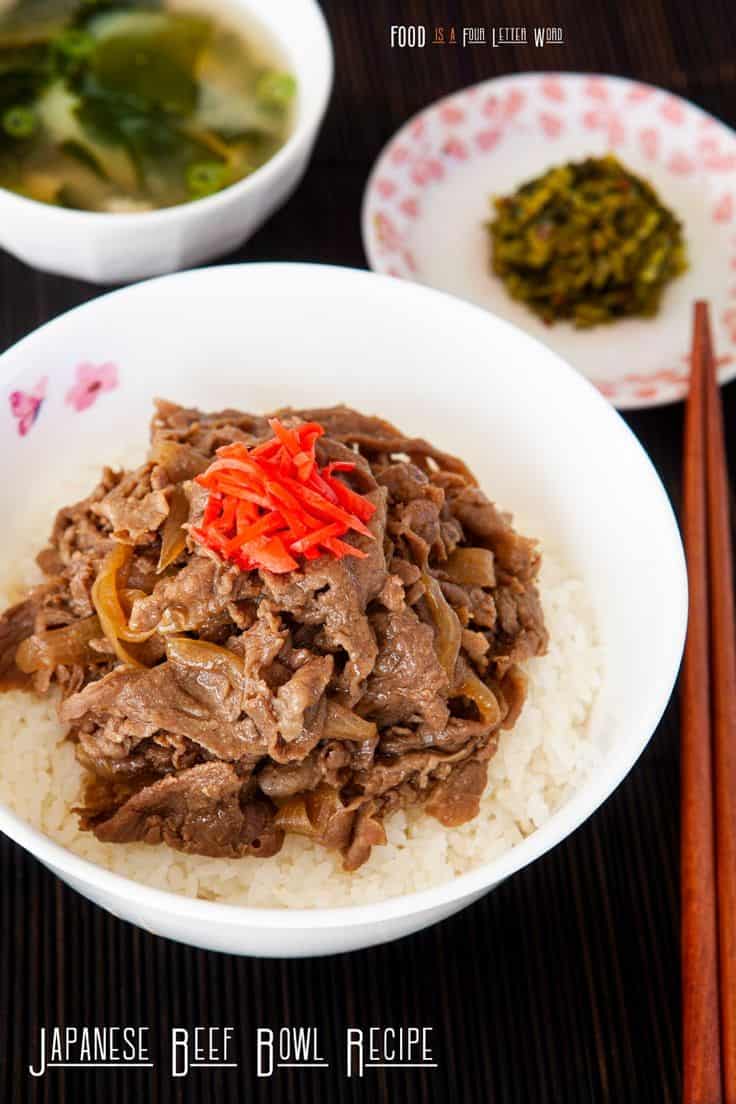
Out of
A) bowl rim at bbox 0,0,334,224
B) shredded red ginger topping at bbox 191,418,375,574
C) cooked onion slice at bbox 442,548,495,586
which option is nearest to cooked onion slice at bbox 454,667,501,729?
cooked onion slice at bbox 442,548,495,586

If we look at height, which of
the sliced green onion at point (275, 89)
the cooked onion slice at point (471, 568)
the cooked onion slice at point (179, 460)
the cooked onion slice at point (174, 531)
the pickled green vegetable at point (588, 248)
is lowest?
the cooked onion slice at point (471, 568)

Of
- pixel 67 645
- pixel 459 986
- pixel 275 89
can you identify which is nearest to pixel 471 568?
pixel 67 645

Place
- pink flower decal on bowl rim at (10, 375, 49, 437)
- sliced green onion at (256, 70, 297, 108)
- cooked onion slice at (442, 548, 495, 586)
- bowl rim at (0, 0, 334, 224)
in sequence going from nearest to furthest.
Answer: cooked onion slice at (442, 548, 495, 586) < pink flower decal on bowl rim at (10, 375, 49, 437) < bowl rim at (0, 0, 334, 224) < sliced green onion at (256, 70, 297, 108)

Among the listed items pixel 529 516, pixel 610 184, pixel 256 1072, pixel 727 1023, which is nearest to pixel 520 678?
pixel 529 516

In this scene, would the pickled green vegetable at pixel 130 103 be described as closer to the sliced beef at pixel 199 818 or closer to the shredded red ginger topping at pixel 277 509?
the shredded red ginger topping at pixel 277 509

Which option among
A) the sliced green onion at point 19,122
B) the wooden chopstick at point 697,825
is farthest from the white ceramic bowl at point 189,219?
the wooden chopstick at point 697,825

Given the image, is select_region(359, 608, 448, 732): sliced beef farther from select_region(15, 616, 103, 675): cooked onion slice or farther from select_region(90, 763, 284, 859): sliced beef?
select_region(15, 616, 103, 675): cooked onion slice
